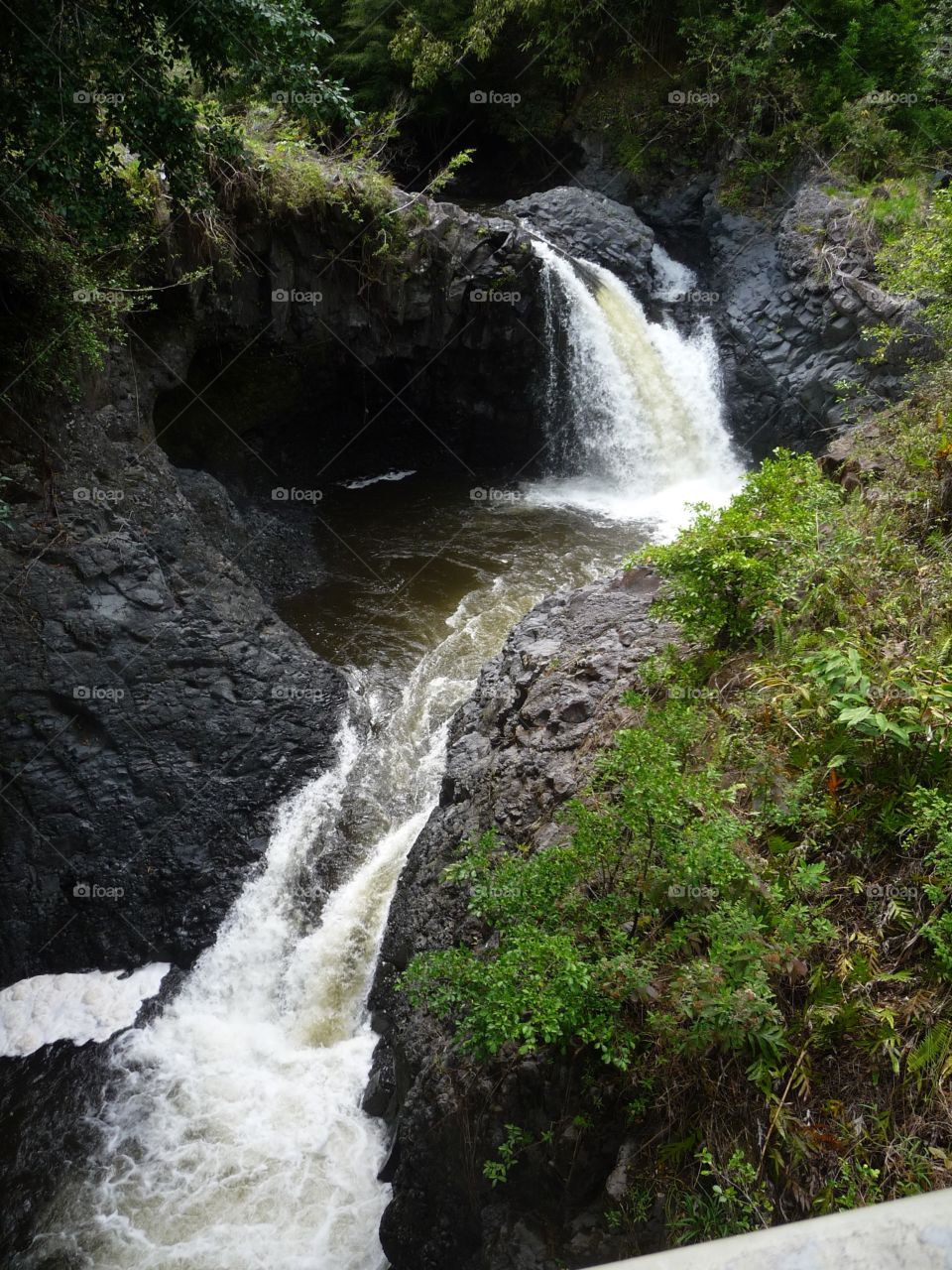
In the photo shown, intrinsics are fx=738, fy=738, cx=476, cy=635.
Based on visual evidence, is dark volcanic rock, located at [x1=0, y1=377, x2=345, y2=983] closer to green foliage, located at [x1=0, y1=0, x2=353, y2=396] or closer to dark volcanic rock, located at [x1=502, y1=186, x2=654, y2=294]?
green foliage, located at [x1=0, y1=0, x2=353, y2=396]

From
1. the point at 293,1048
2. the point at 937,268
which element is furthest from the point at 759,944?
the point at 937,268

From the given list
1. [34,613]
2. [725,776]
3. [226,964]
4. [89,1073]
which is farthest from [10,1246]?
[725,776]

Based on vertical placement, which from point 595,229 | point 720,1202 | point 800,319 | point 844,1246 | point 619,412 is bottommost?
point 720,1202

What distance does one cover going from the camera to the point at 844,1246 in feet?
2.86

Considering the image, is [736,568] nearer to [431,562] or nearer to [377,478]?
[431,562]

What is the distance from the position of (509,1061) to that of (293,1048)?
111 inches

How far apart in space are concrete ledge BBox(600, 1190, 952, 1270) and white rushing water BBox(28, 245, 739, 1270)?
458cm

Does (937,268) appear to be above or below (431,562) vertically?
above

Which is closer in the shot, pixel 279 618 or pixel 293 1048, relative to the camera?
pixel 293 1048

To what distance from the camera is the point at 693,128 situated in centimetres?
1405

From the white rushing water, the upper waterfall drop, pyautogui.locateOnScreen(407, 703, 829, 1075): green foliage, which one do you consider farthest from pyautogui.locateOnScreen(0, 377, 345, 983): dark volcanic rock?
the upper waterfall drop

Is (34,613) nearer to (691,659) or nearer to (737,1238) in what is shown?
(691,659)

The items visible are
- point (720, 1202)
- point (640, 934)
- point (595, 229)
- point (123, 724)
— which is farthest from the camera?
point (595, 229)

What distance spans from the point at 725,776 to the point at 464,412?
1003 centimetres
